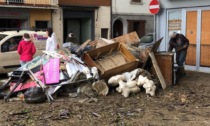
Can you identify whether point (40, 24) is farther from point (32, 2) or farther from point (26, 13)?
point (32, 2)

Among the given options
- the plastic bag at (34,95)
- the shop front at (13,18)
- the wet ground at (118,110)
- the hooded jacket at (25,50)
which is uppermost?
the shop front at (13,18)

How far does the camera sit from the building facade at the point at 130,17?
31703mm

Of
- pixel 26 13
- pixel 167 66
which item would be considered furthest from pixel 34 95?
pixel 26 13

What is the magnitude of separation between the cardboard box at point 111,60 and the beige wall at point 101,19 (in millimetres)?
17684

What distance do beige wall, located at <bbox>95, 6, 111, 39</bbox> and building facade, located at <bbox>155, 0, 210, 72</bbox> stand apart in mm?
14671

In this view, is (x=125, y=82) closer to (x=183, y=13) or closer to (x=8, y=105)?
(x=8, y=105)

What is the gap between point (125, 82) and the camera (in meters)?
10.6

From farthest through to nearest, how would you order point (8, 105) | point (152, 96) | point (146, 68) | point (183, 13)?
point (183, 13) < point (146, 68) < point (152, 96) < point (8, 105)

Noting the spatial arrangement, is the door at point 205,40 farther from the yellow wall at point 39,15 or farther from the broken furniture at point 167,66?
the yellow wall at point 39,15

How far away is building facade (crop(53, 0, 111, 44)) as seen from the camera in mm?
27484

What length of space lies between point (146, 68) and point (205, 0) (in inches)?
159

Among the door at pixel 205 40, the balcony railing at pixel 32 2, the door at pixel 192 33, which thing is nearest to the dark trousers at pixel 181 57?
the door at pixel 205 40

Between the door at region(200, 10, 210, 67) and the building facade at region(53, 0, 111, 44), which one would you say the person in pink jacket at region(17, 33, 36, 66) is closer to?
the door at region(200, 10, 210, 67)

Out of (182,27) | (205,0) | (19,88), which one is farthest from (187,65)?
(19,88)
